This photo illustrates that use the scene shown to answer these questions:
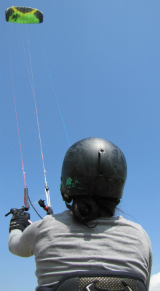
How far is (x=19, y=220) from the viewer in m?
3.03

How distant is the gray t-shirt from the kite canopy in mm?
21419

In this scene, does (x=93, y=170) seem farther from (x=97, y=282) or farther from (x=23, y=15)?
(x=23, y=15)

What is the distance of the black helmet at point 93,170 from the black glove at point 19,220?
0.59m

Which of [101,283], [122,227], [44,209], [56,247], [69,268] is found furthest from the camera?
[44,209]

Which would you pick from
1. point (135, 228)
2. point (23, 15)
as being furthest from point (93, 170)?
point (23, 15)

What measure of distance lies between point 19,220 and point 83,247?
126 centimetres

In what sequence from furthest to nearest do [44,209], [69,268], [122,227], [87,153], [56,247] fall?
[44,209]
[87,153]
[122,227]
[56,247]
[69,268]

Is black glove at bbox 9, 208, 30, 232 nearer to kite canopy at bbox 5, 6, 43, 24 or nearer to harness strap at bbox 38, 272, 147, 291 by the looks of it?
harness strap at bbox 38, 272, 147, 291

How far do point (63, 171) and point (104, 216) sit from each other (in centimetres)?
81

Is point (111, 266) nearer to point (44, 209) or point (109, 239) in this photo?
point (109, 239)

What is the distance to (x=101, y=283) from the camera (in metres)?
1.78

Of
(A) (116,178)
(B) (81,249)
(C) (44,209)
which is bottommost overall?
(C) (44,209)

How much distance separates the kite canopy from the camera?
1972 cm

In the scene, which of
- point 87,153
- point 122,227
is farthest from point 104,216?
point 87,153
